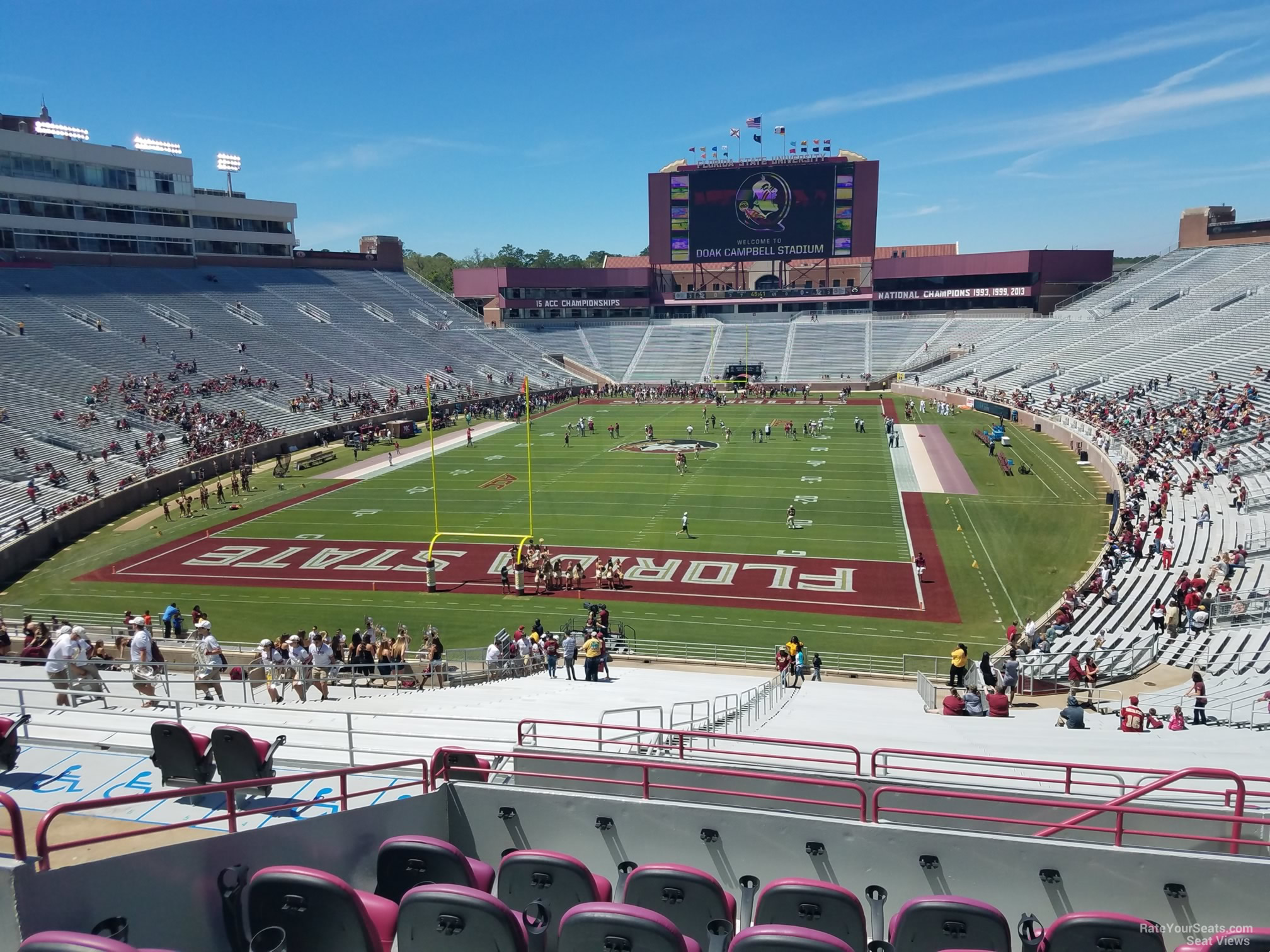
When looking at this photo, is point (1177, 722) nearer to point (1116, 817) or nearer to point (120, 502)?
point (1116, 817)

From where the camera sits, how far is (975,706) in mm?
13367

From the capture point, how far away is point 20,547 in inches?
1070

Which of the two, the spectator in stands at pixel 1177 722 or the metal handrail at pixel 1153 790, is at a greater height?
the metal handrail at pixel 1153 790

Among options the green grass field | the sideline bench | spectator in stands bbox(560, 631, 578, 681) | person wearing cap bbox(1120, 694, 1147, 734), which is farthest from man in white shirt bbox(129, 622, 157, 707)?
the sideline bench

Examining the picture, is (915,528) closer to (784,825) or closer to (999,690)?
(999,690)

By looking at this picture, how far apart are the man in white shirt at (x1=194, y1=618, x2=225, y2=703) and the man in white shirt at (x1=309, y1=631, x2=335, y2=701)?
1.35m

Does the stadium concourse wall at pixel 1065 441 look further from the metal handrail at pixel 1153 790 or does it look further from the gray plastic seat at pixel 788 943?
the gray plastic seat at pixel 788 943

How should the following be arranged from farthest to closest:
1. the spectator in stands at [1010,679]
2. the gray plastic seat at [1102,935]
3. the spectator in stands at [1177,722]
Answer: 1. the spectator in stands at [1010,679]
2. the spectator in stands at [1177,722]
3. the gray plastic seat at [1102,935]

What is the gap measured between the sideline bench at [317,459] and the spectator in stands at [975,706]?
3509 centimetres

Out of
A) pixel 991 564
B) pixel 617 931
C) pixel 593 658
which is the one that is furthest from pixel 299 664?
pixel 991 564

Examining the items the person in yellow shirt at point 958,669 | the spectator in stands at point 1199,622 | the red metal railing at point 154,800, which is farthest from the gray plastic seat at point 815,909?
the spectator in stands at point 1199,622

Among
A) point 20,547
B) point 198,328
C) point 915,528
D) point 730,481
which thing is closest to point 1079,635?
point 915,528

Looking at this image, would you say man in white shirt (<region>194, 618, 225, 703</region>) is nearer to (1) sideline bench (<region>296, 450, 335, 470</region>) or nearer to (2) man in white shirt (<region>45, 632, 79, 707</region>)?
(2) man in white shirt (<region>45, 632, 79, 707</region>)

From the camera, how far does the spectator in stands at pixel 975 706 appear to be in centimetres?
1336
